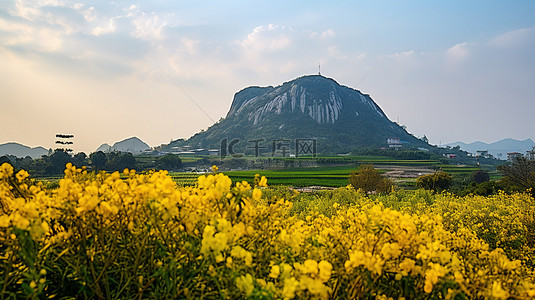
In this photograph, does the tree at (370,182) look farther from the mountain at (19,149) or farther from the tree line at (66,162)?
the mountain at (19,149)

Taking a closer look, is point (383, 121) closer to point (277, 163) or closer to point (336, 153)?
point (336, 153)

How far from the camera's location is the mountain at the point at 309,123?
125 metres

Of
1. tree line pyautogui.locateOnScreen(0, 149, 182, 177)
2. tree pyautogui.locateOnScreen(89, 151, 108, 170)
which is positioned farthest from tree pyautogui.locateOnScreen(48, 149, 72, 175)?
tree pyautogui.locateOnScreen(89, 151, 108, 170)

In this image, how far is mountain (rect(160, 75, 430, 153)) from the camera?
411 ft

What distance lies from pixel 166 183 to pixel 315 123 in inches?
5632

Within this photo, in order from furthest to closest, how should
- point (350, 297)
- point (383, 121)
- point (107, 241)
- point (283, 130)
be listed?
point (383, 121) → point (283, 130) → point (107, 241) → point (350, 297)

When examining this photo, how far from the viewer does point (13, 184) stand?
2.61 metres

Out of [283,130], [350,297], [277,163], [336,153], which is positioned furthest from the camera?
[283,130]

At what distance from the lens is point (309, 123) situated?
467 feet

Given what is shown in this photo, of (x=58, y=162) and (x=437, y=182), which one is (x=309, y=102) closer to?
(x=58, y=162)

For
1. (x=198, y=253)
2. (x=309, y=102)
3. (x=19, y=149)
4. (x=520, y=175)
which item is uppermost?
Result: (x=309, y=102)

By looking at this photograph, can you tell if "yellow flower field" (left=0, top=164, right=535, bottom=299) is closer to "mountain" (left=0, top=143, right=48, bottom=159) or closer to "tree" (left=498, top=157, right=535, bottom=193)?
"tree" (left=498, top=157, right=535, bottom=193)

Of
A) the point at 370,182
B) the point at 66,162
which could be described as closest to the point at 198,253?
the point at 370,182

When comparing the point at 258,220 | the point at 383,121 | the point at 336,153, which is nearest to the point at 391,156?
the point at 336,153
